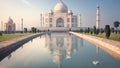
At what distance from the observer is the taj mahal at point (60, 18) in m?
47.2

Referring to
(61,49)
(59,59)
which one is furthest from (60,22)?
(59,59)

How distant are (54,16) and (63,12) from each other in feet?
7.60

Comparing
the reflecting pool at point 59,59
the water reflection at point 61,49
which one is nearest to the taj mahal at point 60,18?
the water reflection at point 61,49

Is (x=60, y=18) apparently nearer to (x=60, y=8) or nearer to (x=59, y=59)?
(x=60, y=8)

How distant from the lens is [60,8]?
47.5 m

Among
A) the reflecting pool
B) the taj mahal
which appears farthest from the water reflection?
the taj mahal

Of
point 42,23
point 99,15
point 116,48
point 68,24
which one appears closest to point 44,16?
point 42,23

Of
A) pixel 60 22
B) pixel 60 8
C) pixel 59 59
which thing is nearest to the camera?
pixel 59 59

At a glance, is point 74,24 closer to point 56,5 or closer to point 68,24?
point 68,24

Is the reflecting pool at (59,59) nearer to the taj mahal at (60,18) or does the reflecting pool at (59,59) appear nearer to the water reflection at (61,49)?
the water reflection at (61,49)

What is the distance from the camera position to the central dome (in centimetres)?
4756

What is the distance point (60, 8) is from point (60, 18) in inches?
97.4

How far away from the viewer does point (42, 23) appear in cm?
4834

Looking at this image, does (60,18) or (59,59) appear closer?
(59,59)
